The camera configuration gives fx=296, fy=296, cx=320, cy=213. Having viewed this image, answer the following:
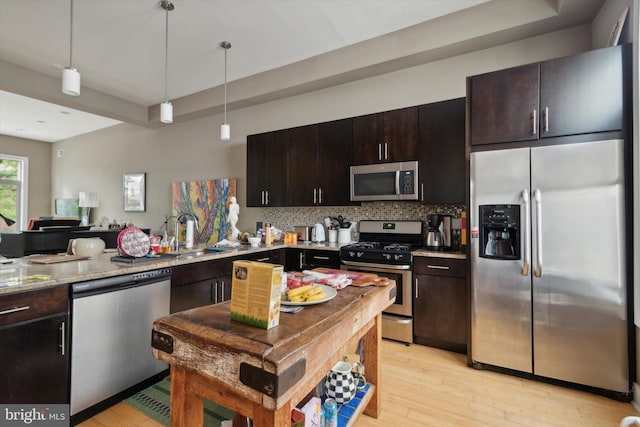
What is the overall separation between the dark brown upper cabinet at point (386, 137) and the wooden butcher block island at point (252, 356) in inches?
86.7

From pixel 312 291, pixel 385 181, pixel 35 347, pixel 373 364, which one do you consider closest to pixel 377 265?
pixel 385 181

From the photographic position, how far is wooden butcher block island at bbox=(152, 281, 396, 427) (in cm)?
81

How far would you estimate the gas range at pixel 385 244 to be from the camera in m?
2.89

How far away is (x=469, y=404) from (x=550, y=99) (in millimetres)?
2250

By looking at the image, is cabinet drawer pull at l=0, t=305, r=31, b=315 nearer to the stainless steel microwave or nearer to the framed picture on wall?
the stainless steel microwave

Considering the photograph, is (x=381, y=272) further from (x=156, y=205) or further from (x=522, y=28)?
(x=156, y=205)

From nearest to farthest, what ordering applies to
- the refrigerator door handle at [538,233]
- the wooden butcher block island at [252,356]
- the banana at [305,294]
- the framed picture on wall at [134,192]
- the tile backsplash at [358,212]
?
1. the wooden butcher block island at [252,356]
2. the banana at [305,294]
3. the refrigerator door handle at [538,233]
4. the tile backsplash at [358,212]
5. the framed picture on wall at [134,192]

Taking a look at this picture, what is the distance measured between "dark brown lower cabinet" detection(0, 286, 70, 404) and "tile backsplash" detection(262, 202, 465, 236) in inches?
111

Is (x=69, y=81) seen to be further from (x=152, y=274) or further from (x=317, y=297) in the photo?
(x=317, y=297)

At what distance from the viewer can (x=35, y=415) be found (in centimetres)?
158

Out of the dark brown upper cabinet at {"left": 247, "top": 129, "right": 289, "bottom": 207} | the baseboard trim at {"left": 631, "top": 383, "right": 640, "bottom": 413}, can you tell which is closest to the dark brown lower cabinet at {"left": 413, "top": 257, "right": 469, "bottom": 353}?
the baseboard trim at {"left": 631, "top": 383, "right": 640, "bottom": 413}

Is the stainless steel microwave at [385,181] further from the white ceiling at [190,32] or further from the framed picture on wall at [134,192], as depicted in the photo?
the framed picture on wall at [134,192]

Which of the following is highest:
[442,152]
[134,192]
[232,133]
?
[232,133]

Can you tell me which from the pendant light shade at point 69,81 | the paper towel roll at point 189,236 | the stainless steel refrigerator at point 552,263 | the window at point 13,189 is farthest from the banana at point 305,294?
the window at point 13,189
